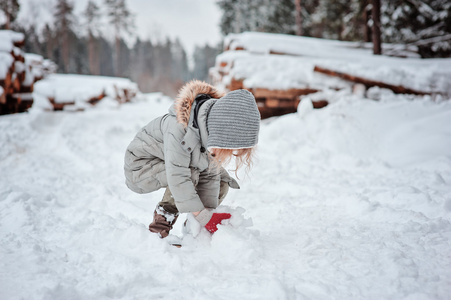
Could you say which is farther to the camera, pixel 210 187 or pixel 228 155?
pixel 210 187

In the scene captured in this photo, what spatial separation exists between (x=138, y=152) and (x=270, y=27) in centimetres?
1728

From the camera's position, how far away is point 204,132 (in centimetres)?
195

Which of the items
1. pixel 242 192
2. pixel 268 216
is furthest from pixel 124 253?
pixel 242 192

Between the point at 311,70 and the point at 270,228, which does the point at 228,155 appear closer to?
the point at 270,228

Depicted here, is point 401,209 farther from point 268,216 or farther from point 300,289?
point 300,289

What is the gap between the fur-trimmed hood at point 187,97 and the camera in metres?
1.97

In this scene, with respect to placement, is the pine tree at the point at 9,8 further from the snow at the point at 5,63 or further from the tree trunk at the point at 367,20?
the tree trunk at the point at 367,20

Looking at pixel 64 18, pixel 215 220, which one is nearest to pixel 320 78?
pixel 215 220

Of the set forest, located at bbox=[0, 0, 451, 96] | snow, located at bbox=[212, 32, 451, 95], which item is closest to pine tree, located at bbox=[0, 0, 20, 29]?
forest, located at bbox=[0, 0, 451, 96]

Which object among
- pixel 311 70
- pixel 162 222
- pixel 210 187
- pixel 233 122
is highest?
pixel 233 122

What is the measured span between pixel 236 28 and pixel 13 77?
1542 cm

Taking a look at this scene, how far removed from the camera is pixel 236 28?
19797mm

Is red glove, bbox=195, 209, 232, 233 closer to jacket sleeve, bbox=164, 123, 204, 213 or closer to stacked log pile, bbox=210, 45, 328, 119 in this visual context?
jacket sleeve, bbox=164, 123, 204, 213

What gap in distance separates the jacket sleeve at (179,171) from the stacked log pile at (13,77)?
23.6ft
